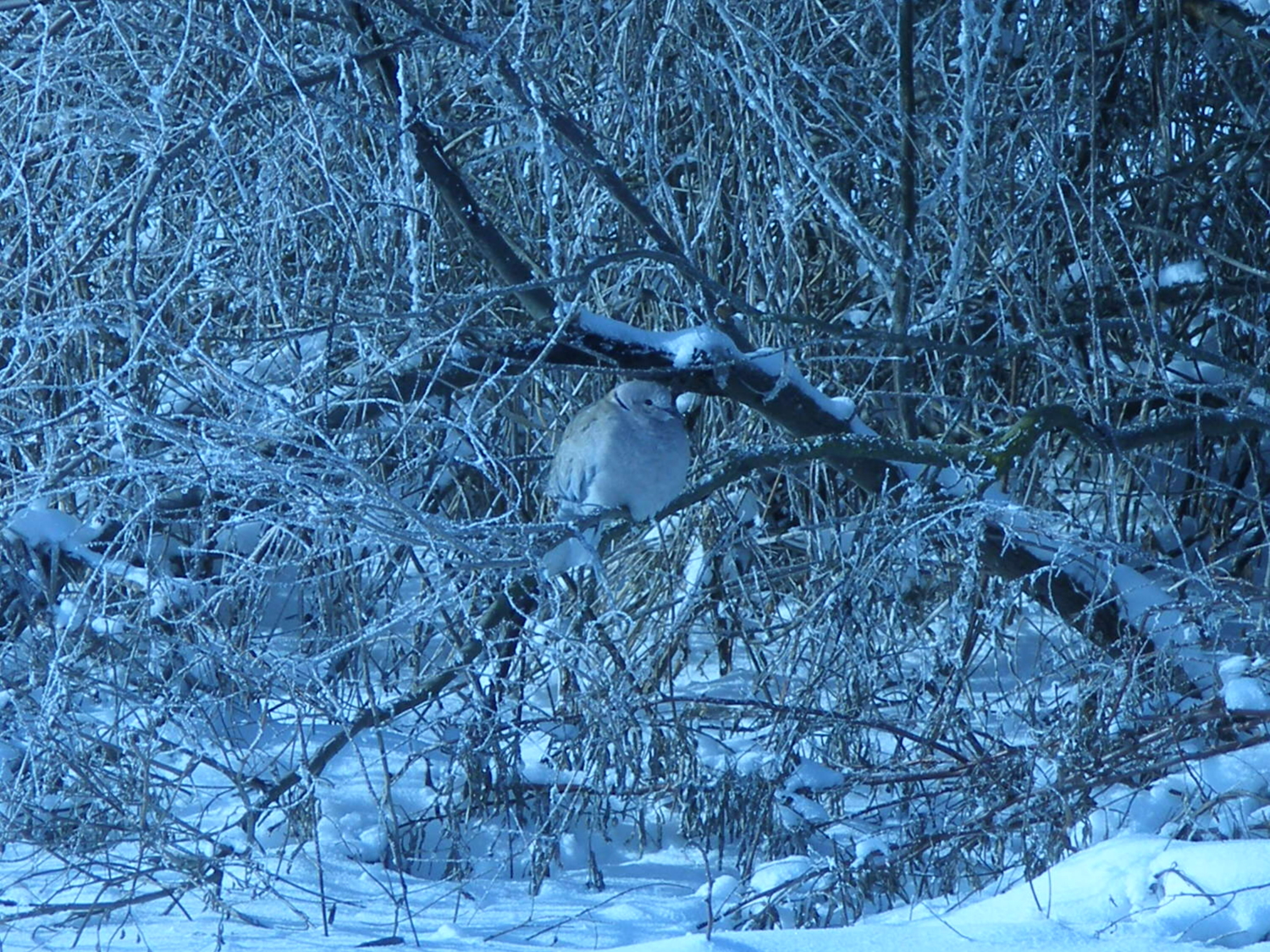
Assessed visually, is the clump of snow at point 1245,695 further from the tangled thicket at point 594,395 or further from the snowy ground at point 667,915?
the snowy ground at point 667,915

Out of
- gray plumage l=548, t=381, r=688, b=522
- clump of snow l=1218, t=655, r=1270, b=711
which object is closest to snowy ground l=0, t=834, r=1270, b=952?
clump of snow l=1218, t=655, r=1270, b=711

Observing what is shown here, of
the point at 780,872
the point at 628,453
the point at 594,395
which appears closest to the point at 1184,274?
the point at 594,395

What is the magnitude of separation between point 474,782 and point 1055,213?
7.11ft

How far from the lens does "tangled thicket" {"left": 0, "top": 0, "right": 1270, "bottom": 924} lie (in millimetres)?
3238

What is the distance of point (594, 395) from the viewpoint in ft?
14.6

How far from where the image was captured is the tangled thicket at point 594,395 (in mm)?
3238

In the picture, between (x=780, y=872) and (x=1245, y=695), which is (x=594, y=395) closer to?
(x=780, y=872)

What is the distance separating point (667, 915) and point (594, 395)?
1565 mm

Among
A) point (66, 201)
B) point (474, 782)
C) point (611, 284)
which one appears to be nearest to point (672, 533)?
point (611, 284)

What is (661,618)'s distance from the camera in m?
4.43

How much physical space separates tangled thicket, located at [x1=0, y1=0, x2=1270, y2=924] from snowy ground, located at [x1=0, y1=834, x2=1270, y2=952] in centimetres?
15

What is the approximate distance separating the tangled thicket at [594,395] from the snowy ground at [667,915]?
0.49ft

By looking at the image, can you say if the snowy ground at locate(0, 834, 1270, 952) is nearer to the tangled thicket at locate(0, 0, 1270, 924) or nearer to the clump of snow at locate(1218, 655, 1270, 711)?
the tangled thicket at locate(0, 0, 1270, 924)

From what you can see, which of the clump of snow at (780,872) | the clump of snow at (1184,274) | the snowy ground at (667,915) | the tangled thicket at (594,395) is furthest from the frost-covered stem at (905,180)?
the snowy ground at (667,915)
